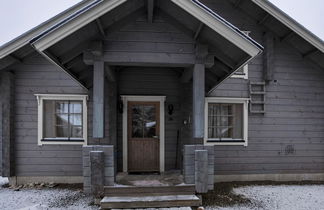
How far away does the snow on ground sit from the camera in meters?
3.91

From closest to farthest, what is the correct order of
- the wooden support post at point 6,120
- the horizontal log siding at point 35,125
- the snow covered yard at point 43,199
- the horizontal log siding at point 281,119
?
the snow covered yard at point 43,199 → the wooden support post at point 6,120 → the horizontal log siding at point 35,125 → the horizontal log siding at point 281,119

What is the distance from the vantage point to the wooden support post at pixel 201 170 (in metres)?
3.50

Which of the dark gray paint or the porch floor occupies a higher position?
the dark gray paint

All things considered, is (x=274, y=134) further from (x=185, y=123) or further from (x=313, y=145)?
(x=185, y=123)

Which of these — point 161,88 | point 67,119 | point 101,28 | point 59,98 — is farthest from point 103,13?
point 67,119

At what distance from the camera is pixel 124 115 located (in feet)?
17.4

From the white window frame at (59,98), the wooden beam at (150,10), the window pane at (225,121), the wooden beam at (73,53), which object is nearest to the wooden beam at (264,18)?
the window pane at (225,121)

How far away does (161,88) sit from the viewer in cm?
540

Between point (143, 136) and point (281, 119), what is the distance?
12.0ft

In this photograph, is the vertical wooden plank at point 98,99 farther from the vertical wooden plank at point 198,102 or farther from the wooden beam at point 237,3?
the wooden beam at point 237,3

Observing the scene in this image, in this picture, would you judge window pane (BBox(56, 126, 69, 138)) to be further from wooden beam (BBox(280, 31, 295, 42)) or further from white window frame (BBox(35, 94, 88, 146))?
wooden beam (BBox(280, 31, 295, 42))

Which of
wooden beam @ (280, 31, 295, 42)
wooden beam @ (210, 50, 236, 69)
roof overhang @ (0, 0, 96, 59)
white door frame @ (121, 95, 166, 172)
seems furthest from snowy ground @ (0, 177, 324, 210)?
wooden beam @ (280, 31, 295, 42)

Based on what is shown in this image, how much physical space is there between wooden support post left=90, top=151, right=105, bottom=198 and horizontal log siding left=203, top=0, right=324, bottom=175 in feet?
9.88

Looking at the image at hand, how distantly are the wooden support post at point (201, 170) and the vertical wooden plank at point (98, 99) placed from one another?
5.49ft
